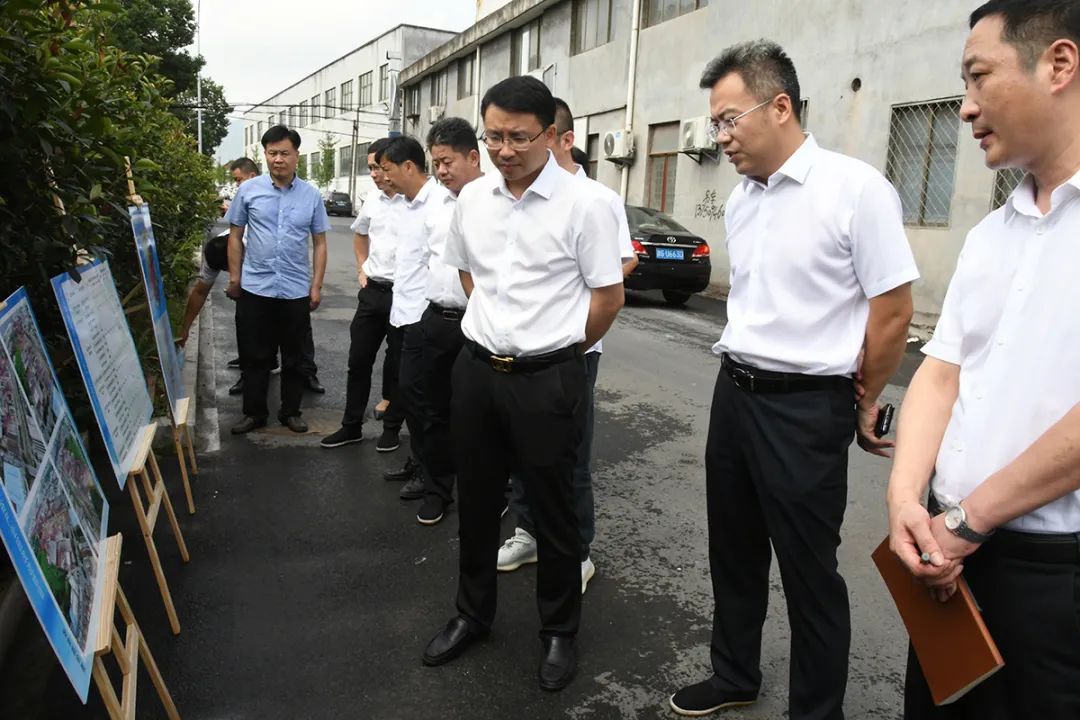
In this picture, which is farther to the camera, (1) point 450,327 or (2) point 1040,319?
(1) point 450,327

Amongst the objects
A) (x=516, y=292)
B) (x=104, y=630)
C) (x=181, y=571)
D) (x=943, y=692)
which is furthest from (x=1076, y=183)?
(x=181, y=571)

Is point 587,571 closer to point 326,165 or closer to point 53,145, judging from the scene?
point 53,145

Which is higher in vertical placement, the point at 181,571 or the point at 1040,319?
the point at 1040,319

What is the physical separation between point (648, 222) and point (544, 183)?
972cm

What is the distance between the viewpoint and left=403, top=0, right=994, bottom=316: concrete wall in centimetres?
1040

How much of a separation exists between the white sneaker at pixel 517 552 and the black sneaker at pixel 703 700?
1115 millimetres

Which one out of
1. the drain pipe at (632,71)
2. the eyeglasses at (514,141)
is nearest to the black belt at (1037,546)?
the eyeglasses at (514,141)

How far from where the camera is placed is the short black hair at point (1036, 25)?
54.1 inches

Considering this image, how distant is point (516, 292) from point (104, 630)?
4.96 feet

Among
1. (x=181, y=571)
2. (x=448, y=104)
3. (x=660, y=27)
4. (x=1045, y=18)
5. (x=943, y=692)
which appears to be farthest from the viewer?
(x=448, y=104)

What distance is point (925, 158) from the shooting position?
1090 cm

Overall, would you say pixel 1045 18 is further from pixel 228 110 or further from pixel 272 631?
pixel 228 110

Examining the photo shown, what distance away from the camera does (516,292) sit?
2711 millimetres

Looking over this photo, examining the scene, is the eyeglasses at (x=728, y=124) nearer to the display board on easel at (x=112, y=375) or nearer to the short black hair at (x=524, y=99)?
the short black hair at (x=524, y=99)
